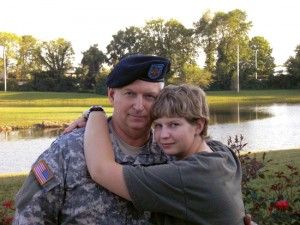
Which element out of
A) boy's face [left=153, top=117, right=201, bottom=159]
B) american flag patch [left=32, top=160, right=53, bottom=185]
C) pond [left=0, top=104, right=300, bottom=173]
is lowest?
pond [left=0, top=104, right=300, bottom=173]

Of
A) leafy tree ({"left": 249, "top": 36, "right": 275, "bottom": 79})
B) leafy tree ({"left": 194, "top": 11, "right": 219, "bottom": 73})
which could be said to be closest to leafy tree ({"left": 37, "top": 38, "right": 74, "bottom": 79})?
leafy tree ({"left": 194, "top": 11, "right": 219, "bottom": 73})

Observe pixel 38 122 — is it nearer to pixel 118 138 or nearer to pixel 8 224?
pixel 8 224

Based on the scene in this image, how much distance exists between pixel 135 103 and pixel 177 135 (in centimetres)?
23

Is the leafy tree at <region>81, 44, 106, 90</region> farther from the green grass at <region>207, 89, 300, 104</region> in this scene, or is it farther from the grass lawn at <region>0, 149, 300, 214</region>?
the grass lawn at <region>0, 149, 300, 214</region>

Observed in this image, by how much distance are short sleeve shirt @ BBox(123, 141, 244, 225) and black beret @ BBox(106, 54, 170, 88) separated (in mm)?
390

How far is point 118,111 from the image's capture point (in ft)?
7.77

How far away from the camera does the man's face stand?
2.31 m

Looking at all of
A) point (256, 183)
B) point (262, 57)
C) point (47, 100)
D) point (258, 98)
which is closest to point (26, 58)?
point (47, 100)

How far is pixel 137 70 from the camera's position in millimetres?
2260

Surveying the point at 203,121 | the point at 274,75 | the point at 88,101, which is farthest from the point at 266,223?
the point at 274,75

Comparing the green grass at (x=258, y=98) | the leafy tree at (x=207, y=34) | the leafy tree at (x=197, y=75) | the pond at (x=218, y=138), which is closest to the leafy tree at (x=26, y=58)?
the leafy tree at (x=197, y=75)

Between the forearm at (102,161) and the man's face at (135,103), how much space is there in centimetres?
12

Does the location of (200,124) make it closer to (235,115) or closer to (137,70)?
(137,70)

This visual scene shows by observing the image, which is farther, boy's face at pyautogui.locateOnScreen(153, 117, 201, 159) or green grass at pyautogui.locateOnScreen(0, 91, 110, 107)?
green grass at pyautogui.locateOnScreen(0, 91, 110, 107)
